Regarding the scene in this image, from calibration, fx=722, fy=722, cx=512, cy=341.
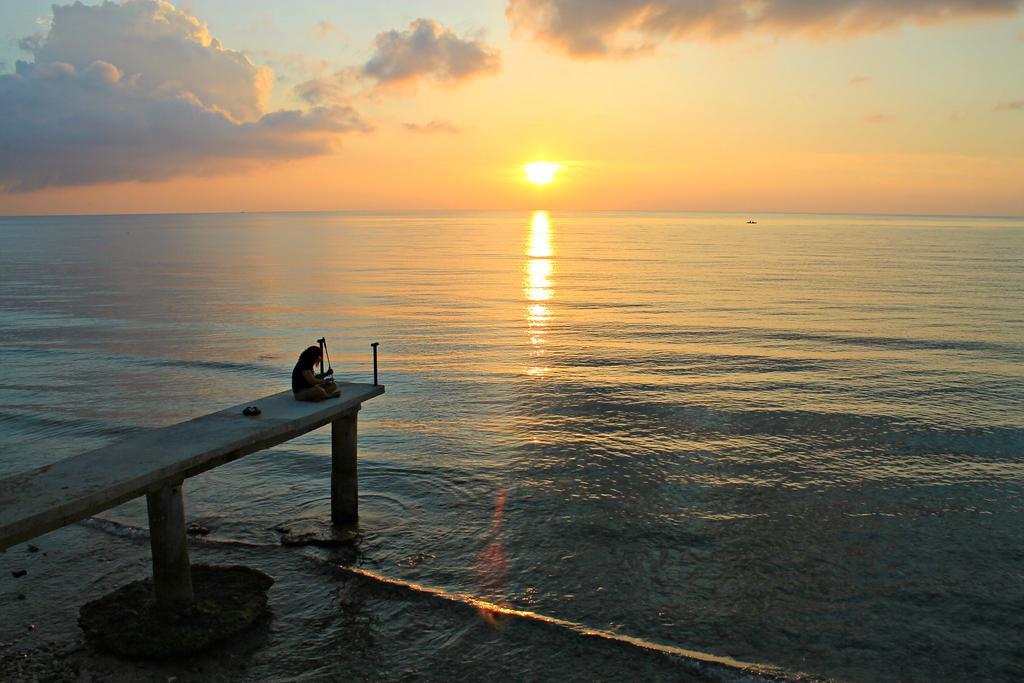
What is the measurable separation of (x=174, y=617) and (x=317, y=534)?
136 inches

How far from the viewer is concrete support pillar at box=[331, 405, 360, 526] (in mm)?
12148

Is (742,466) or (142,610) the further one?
(742,466)

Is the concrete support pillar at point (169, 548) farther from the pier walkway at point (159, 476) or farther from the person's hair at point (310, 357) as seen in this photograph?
the person's hair at point (310, 357)

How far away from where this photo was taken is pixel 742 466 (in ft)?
52.1

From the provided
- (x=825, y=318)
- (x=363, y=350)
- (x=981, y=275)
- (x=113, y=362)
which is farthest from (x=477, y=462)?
(x=981, y=275)

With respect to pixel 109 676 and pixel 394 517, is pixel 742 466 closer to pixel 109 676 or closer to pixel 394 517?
pixel 394 517

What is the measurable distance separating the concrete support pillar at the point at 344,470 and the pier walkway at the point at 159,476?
0.60m

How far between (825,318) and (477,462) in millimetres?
25865

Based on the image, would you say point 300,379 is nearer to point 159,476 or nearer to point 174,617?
point 159,476

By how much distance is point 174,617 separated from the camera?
9078 mm

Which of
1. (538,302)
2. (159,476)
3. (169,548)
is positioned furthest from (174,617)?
(538,302)

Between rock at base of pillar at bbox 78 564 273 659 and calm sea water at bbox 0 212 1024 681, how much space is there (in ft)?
1.26

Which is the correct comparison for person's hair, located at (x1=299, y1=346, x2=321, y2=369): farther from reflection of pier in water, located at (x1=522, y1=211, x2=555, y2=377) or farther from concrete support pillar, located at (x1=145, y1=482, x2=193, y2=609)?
reflection of pier in water, located at (x1=522, y1=211, x2=555, y2=377)

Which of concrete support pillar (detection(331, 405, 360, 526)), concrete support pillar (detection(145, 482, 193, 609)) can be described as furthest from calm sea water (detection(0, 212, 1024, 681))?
concrete support pillar (detection(145, 482, 193, 609))
